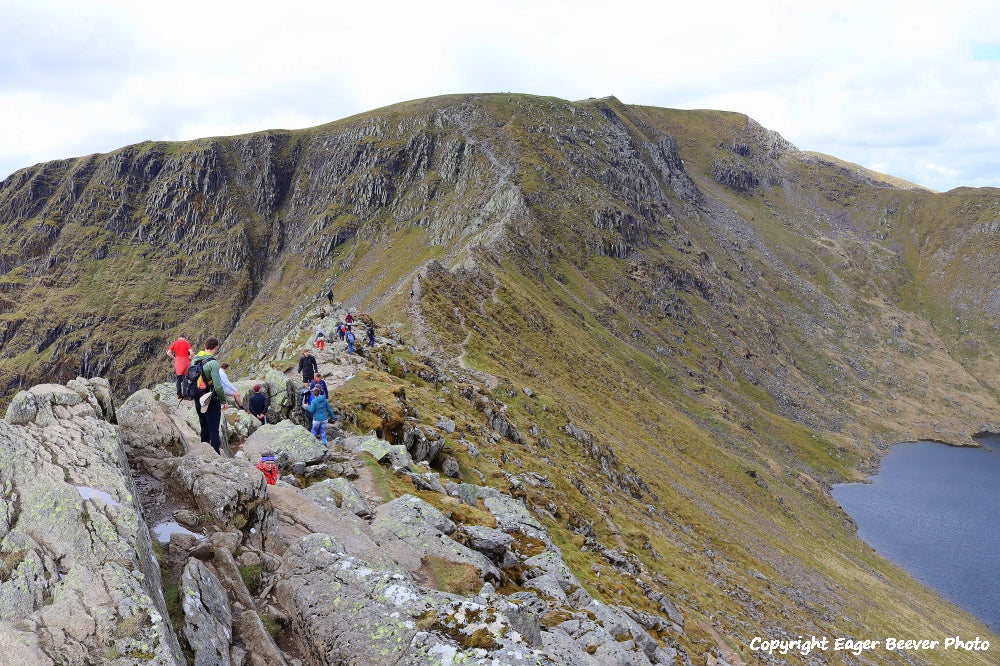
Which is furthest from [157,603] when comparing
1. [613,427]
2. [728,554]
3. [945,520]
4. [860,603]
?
[945,520]

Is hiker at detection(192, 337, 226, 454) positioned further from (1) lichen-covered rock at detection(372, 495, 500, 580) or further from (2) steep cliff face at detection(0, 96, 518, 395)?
(2) steep cliff face at detection(0, 96, 518, 395)

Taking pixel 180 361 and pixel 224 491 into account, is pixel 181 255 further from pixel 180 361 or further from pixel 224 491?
pixel 224 491

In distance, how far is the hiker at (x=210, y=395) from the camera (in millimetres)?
15750

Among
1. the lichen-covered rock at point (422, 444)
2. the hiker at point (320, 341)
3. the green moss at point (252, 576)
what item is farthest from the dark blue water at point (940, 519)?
the green moss at point (252, 576)

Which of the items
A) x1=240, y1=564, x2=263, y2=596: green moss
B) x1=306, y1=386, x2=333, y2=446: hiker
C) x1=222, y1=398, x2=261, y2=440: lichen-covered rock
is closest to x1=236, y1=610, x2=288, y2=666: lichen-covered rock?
x1=240, y1=564, x2=263, y2=596: green moss

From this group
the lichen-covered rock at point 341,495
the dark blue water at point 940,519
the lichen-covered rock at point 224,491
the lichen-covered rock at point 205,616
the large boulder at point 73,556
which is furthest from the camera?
the dark blue water at point 940,519

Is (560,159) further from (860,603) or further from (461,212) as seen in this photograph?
(860,603)

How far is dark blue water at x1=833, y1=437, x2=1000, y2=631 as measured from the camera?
80.1m

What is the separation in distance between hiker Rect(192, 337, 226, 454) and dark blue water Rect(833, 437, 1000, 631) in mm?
100648

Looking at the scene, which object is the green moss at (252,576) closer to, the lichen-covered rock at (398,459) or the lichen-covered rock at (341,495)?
the lichen-covered rock at (341,495)

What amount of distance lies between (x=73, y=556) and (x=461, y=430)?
26786 mm

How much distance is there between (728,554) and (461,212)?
113997 millimetres

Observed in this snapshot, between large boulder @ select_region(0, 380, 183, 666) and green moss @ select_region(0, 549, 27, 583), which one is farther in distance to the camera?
green moss @ select_region(0, 549, 27, 583)

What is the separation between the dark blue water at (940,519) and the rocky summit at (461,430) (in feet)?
21.9
